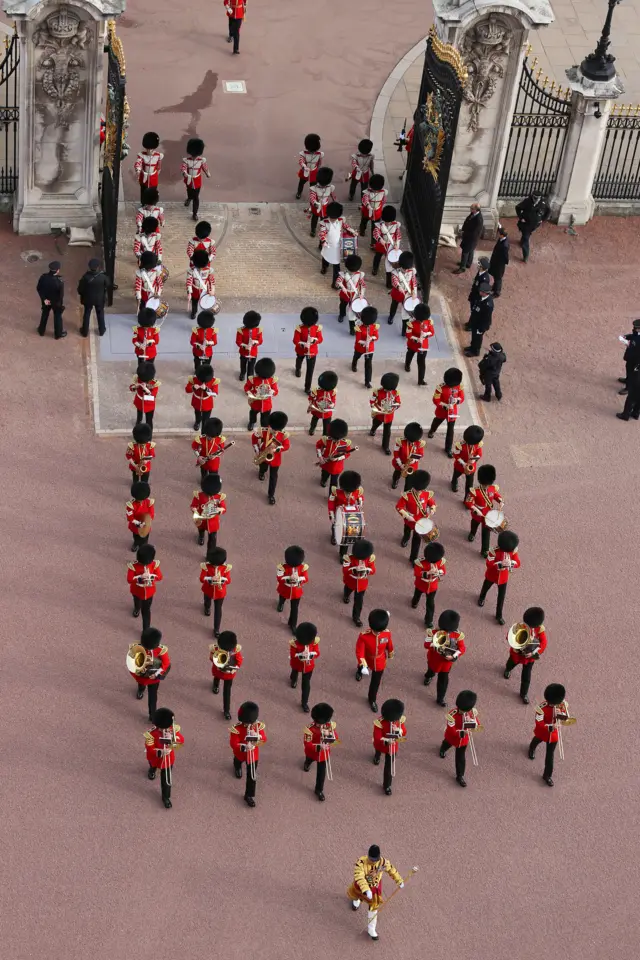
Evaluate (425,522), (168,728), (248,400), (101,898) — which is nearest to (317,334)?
(248,400)

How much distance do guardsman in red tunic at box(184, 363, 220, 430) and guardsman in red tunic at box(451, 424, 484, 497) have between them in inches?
125

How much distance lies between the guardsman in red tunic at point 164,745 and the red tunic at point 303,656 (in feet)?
5.20

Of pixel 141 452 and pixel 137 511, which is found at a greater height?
pixel 141 452

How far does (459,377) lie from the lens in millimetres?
20062

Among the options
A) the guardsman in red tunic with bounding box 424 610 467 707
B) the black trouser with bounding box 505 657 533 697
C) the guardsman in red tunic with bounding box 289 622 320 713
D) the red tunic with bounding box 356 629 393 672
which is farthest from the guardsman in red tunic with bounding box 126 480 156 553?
the black trouser with bounding box 505 657 533 697

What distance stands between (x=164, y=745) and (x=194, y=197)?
1076 cm

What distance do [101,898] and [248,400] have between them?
7.51m

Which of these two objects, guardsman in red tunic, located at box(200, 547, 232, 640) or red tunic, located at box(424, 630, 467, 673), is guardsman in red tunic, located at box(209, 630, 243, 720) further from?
red tunic, located at box(424, 630, 467, 673)

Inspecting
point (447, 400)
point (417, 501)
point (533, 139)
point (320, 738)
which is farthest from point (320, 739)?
point (533, 139)

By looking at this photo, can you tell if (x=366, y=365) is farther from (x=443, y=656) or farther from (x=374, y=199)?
(x=443, y=656)

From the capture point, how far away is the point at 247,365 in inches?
845

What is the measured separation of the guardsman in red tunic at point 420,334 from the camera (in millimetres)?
21078

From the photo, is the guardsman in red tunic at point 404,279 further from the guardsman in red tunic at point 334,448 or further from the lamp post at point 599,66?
the lamp post at point 599,66

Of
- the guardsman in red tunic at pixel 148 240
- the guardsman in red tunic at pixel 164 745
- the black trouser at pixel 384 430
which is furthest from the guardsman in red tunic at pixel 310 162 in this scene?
the guardsman in red tunic at pixel 164 745
